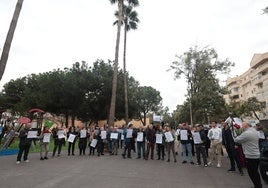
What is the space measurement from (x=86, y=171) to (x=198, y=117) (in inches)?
1086

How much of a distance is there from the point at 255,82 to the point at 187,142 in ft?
201

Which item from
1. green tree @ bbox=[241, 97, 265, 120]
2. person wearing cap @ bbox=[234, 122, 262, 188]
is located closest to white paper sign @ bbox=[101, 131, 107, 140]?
person wearing cap @ bbox=[234, 122, 262, 188]

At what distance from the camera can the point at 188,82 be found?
33.7 meters

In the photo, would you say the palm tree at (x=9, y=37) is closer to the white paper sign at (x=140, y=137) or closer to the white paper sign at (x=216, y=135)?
the white paper sign at (x=140, y=137)

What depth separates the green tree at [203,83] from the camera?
3070 cm

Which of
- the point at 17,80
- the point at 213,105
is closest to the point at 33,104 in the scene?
the point at 17,80

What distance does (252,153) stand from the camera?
6637 millimetres

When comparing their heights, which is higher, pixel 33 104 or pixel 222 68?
pixel 222 68

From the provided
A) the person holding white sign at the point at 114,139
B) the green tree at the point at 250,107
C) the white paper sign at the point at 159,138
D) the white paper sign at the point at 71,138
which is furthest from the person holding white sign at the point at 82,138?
the green tree at the point at 250,107

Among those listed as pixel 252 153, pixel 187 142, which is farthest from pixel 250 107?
pixel 252 153

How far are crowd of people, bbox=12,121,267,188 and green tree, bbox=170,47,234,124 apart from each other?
17.0m

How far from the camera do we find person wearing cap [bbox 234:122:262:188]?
647 cm

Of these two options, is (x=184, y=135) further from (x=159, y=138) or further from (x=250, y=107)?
(x=250, y=107)

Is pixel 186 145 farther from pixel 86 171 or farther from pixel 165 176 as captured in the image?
pixel 86 171
